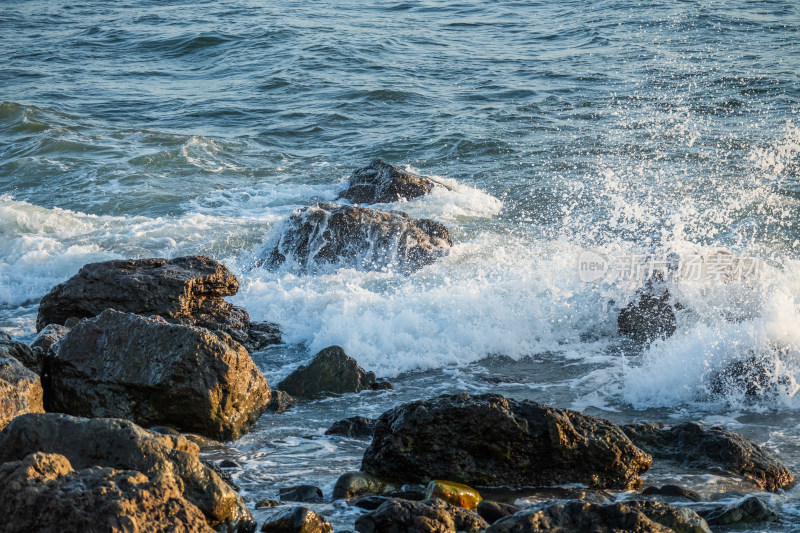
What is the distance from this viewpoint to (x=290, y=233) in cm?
918

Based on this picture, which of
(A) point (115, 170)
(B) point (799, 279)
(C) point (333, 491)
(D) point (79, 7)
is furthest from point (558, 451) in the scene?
(D) point (79, 7)

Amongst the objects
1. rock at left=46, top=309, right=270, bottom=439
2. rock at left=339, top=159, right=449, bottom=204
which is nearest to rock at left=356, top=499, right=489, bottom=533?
rock at left=46, top=309, right=270, bottom=439

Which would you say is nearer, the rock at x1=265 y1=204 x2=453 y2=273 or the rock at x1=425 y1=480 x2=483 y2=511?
the rock at x1=425 y1=480 x2=483 y2=511

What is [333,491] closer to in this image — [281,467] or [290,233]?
[281,467]

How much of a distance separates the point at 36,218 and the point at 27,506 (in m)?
8.87

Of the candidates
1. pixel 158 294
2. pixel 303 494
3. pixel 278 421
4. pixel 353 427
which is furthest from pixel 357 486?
pixel 158 294

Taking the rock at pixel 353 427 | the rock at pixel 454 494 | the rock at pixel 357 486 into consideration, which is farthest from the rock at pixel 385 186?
the rock at pixel 454 494

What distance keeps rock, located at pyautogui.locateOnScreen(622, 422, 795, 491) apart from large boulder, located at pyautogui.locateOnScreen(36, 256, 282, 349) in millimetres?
3559

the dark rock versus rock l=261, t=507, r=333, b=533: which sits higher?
rock l=261, t=507, r=333, b=533

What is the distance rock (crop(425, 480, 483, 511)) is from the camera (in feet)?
12.9

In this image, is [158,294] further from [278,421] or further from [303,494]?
[303,494]

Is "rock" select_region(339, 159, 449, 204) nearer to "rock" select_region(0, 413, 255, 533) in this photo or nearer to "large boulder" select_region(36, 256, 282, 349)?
"large boulder" select_region(36, 256, 282, 349)

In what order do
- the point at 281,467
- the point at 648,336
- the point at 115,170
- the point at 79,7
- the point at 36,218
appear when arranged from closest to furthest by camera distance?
1. the point at 281,467
2. the point at 648,336
3. the point at 36,218
4. the point at 115,170
5. the point at 79,7

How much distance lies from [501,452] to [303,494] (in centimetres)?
104
